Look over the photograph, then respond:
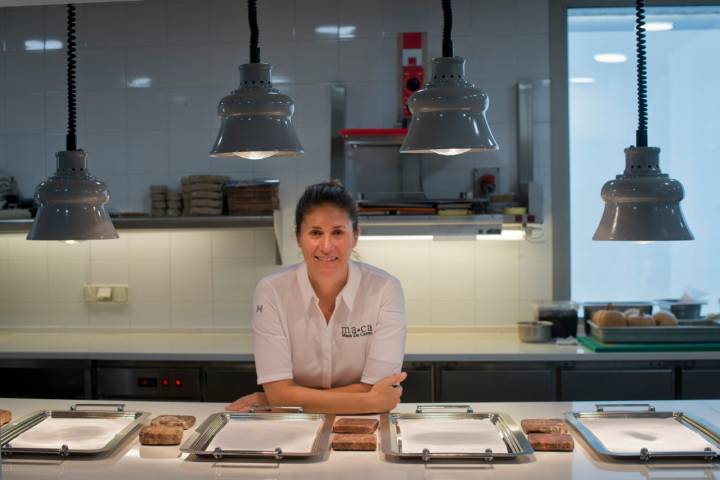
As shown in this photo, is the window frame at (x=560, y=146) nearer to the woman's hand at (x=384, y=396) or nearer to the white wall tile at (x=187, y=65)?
the white wall tile at (x=187, y=65)

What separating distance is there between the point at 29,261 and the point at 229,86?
1.52 meters

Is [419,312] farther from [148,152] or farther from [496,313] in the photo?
[148,152]

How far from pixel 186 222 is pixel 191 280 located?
1.75 ft

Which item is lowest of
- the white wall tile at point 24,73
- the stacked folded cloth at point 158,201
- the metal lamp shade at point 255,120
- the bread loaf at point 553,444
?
the bread loaf at point 553,444

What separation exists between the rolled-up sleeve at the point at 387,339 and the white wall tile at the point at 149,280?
2159 mm

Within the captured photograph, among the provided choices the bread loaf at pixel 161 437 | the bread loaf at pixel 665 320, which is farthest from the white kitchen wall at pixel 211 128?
the bread loaf at pixel 161 437

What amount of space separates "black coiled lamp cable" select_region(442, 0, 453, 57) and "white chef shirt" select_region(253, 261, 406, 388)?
0.89 metres

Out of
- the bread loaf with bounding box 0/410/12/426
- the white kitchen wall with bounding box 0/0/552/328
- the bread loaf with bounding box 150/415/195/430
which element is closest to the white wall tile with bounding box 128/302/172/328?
the white kitchen wall with bounding box 0/0/552/328

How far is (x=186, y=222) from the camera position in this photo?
4078 mm

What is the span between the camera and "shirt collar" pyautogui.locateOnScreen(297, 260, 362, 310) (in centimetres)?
267

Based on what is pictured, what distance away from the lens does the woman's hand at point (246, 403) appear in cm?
240

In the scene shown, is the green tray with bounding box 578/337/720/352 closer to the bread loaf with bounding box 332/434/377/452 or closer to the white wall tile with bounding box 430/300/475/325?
the white wall tile with bounding box 430/300/475/325

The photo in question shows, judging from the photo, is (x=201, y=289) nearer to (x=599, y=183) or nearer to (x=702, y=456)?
(x=599, y=183)

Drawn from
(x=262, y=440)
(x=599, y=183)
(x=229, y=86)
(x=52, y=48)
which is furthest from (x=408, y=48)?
(x=262, y=440)
